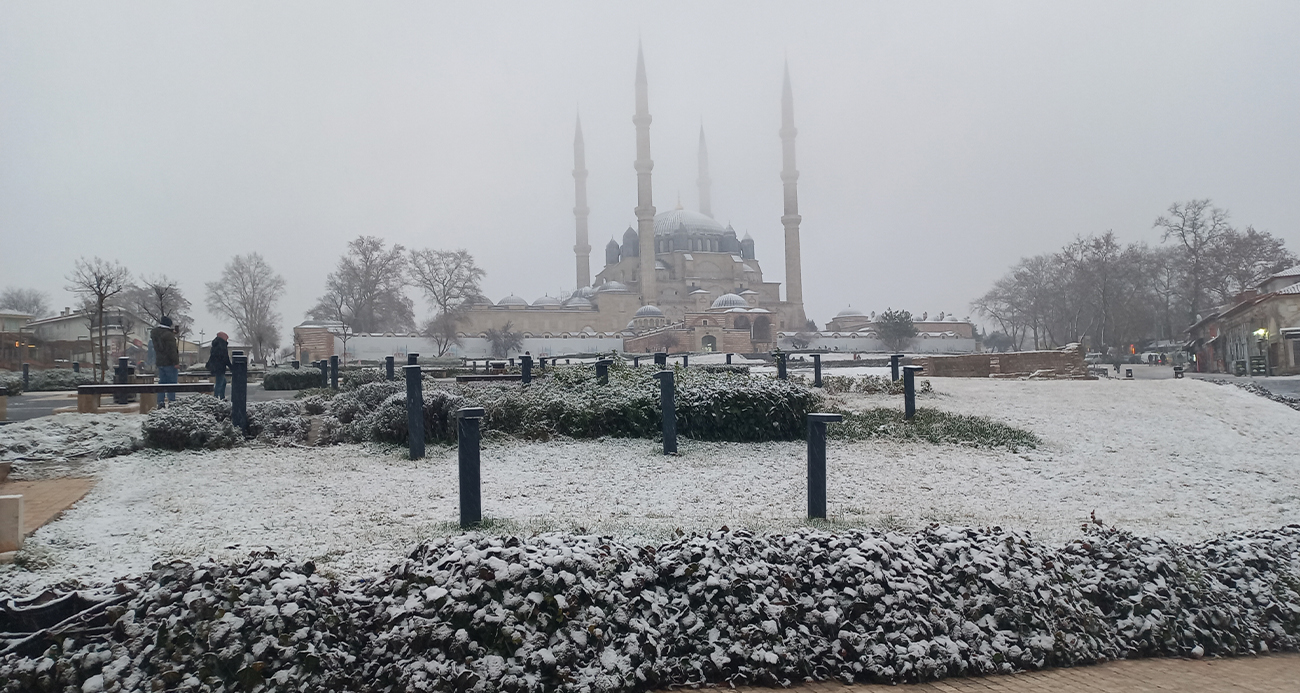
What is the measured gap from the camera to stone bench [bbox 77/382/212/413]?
745 centimetres

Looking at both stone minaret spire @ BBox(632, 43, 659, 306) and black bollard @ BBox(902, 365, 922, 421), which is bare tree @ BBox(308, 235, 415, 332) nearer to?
stone minaret spire @ BBox(632, 43, 659, 306)

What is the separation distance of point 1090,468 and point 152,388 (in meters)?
8.92

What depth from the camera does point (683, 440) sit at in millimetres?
7848

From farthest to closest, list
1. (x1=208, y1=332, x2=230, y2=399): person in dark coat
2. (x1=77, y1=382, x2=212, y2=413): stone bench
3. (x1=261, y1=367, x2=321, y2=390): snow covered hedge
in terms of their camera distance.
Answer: (x1=261, y1=367, x2=321, y2=390): snow covered hedge, (x1=208, y1=332, x2=230, y2=399): person in dark coat, (x1=77, y1=382, x2=212, y2=413): stone bench

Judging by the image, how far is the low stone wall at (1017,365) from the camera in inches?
845

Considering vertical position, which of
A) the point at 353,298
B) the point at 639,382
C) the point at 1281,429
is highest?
the point at 353,298

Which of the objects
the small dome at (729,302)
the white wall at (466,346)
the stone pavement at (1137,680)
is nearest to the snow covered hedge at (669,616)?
the stone pavement at (1137,680)

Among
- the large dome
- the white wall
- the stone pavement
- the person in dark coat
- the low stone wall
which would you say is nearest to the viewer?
the stone pavement

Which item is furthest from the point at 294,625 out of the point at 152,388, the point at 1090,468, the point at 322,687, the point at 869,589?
the point at 1090,468

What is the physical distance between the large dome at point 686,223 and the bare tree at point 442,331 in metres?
28.1

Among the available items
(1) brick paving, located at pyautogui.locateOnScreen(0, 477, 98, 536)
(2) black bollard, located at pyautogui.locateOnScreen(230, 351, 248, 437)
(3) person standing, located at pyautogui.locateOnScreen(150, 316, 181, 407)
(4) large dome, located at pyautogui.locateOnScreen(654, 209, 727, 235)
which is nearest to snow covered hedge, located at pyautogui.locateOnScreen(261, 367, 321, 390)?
(3) person standing, located at pyautogui.locateOnScreen(150, 316, 181, 407)

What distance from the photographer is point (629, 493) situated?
5.35 m

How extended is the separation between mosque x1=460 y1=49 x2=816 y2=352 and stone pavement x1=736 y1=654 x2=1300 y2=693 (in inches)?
2003

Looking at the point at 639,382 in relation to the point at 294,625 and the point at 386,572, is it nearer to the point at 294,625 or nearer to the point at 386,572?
the point at 386,572
